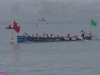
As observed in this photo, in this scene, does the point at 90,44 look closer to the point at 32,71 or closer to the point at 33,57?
the point at 33,57

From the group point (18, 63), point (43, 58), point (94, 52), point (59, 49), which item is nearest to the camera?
point (18, 63)

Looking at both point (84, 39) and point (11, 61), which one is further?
point (84, 39)

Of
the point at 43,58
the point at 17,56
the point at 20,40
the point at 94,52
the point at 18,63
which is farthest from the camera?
the point at 20,40

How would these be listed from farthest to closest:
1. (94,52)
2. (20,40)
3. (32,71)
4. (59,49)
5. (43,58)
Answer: (20,40)
(59,49)
(94,52)
(43,58)
(32,71)

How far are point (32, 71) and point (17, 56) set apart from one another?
40.0 ft

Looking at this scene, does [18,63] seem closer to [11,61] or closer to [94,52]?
[11,61]

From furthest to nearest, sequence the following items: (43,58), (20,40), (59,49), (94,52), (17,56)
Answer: (20,40) < (59,49) < (94,52) < (17,56) < (43,58)

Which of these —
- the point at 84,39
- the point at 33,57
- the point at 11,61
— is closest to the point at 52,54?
the point at 33,57

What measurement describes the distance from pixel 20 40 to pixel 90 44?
382 inches

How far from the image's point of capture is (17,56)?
52344 millimetres

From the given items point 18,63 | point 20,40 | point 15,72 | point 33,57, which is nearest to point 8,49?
point 20,40

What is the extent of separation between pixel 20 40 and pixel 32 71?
25.6 metres

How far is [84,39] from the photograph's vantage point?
69.9m

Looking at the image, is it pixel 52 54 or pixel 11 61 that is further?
pixel 52 54
